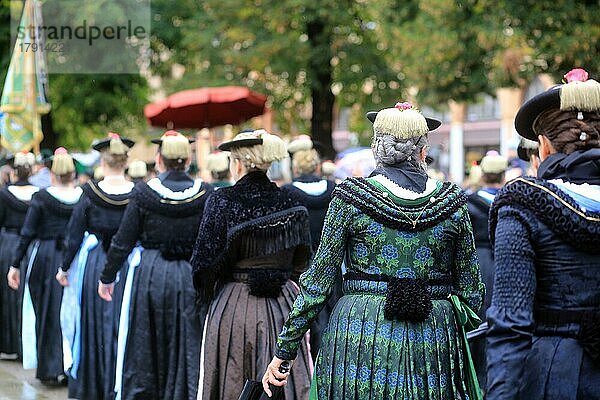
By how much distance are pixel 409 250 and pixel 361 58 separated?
46.6 ft

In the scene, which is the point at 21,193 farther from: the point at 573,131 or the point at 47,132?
the point at 47,132

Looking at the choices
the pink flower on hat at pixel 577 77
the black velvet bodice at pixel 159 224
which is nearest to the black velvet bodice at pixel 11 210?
the black velvet bodice at pixel 159 224

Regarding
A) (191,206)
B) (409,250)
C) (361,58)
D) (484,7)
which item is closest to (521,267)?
(409,250)

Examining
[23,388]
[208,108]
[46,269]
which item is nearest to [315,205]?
[46,269]

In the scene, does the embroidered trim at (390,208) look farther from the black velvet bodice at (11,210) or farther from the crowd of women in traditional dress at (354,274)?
the black velvet bodice at (11,210)

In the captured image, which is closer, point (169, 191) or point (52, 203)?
point (169, 191)

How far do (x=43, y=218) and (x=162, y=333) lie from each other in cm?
281

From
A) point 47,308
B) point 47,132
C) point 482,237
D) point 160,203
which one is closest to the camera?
point 160,203

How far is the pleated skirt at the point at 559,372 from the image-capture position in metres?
3.47

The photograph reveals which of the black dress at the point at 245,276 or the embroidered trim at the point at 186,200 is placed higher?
the embroidered trim at the point at 186,200

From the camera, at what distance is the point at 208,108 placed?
16844 millimetres

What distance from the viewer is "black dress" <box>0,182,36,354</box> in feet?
35.5

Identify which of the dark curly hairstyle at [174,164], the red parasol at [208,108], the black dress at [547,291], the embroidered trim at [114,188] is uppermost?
the red parasol at [208,108]

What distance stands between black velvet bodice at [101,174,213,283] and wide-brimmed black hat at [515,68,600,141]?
367 centimetres
